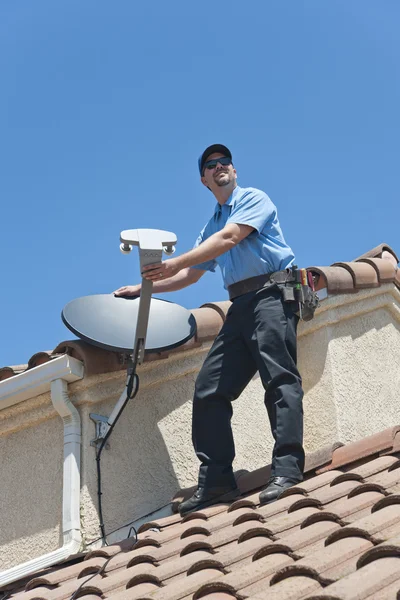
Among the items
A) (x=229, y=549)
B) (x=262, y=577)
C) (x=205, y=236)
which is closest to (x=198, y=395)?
(x=205, y=236)

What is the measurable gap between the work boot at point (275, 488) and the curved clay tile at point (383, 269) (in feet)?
8.08

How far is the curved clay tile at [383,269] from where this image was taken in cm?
718

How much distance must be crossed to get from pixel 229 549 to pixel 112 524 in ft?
6.15

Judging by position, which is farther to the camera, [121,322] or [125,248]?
[121,322]

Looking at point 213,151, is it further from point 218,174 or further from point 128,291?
point 128,291

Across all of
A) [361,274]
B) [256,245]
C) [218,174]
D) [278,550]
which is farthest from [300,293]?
[278,550]

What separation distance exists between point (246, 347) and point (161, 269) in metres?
0.66

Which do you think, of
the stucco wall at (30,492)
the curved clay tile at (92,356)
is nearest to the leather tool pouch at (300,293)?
the curved clay tile at (92,356)

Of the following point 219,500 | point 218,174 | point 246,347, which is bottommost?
point 219,500

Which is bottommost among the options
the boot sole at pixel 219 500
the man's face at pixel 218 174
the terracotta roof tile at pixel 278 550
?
the terracotta roof tile at pixel 278 550

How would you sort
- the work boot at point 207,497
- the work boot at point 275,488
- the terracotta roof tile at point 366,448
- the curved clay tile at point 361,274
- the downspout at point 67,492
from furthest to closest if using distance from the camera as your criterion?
the curved clay tile at point 361,274, the downspout at point 67,492, the work boot at point 207,497, the terracotta roof tile at point 366,448, the work boot at point 275,488

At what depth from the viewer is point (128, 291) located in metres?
6.27

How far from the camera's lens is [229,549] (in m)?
4.06

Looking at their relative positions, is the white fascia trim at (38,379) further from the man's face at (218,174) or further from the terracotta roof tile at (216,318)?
the man's face at (218,174)
